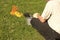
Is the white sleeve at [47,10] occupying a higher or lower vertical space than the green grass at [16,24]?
higher

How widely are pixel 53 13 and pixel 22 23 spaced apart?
3.87ft

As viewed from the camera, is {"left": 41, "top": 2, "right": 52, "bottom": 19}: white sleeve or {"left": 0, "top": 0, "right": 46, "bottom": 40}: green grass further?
{"left": 0, "top": 0, "right": 46, "bottom": 40}: green grass

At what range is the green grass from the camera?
5.10 m

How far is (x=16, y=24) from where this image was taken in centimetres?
554

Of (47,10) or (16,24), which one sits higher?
(47,10)

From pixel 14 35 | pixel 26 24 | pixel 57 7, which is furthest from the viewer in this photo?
pixel 26 24

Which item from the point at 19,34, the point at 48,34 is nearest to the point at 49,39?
the point at 48,34

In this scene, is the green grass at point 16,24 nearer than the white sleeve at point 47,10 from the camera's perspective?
No

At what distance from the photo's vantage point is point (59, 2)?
4.55 metres

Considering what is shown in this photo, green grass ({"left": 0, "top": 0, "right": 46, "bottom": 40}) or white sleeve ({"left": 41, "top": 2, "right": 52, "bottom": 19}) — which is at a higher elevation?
white sleeve ({"left": 41, "top": 2, "right": 52, "bottom": 19})

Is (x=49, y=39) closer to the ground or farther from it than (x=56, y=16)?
closer to the ground

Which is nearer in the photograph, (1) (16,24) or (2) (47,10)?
(2) (47,10)

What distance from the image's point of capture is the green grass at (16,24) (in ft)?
16.7

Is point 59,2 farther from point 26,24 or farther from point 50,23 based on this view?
point 26,24
